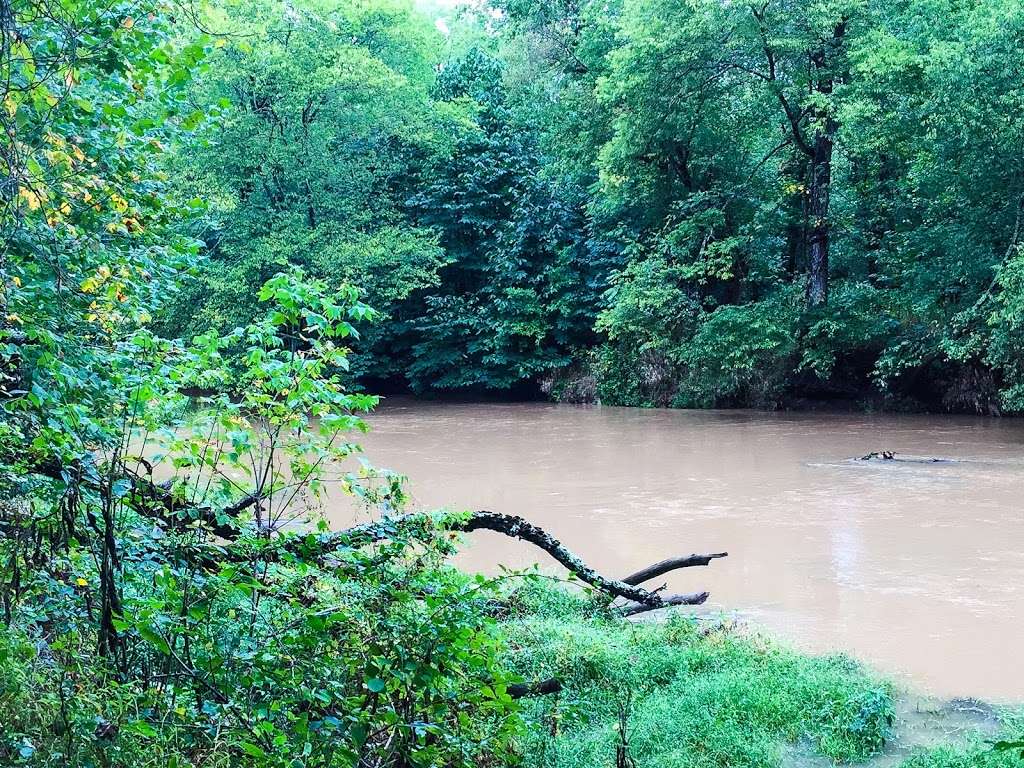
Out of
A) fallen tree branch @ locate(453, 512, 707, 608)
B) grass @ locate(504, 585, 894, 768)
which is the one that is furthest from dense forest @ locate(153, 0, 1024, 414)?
grass @ locate(504, 585, 894, 768)

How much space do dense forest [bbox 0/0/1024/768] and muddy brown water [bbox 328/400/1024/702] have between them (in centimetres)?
105

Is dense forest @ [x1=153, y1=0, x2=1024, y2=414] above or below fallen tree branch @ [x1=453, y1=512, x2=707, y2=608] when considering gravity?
above

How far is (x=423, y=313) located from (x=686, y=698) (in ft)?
84.5

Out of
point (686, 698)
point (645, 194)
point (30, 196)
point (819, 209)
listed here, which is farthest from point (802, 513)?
point (645, 194)

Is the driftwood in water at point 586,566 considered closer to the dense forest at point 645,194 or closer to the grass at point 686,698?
the grass at point 686,698

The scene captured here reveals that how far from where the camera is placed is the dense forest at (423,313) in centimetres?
322

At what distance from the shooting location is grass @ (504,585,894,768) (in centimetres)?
434

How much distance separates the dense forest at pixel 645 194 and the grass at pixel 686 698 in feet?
37.6

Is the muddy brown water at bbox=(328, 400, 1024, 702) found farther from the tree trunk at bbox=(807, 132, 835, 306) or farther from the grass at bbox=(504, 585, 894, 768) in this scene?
the tree trunk at bbox=(807, 132, 835, 306)

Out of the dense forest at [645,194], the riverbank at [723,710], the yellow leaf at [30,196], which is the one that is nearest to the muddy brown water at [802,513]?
the riverbank at [723,710]

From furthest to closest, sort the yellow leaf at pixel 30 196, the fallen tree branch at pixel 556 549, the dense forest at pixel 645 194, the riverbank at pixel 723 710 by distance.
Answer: the dense forest at pixel 645 194 → the fallen tree branch at pixel 556 549 → the riverbank at pixel 723 710 → the yellow leaf at pixel 30 196

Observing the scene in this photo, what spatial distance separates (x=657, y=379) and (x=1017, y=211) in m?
10.1

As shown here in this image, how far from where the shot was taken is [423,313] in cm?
3012

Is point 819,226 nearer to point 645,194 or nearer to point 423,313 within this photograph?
point 645,194
